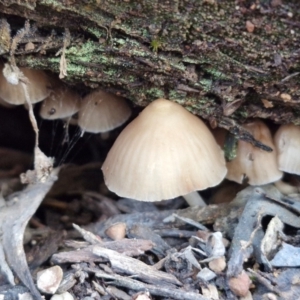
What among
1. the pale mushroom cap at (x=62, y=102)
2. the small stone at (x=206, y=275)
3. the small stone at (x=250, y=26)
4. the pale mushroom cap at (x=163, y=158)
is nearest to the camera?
the small stone at (x=250, y=26)

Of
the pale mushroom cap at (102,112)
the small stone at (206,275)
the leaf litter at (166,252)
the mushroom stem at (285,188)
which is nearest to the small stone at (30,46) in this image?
the pale mushroom cap at (102,112)

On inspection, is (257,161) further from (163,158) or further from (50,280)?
(50,280)

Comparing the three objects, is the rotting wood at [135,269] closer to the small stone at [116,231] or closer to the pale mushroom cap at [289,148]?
the small stone at [116,231]

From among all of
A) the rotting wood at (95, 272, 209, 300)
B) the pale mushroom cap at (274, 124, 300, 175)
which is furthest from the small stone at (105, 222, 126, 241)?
the pale mushroom cap at (274, 124, 300, 175)

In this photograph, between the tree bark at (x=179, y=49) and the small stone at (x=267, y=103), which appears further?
the small stone at (x=267, y=103)

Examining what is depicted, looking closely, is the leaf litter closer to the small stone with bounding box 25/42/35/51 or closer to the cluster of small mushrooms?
the cluster of small mushrooms

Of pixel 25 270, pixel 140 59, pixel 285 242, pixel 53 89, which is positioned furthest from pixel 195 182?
pixel 53 89
